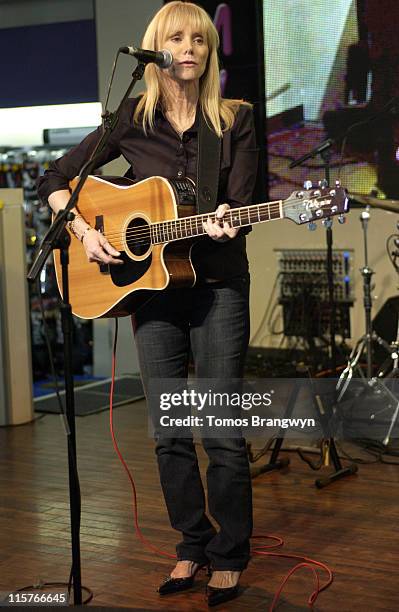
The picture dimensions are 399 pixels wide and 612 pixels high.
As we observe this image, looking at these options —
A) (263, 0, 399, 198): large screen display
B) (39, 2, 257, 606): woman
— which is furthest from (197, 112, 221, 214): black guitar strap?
(263, 0, 399, 198): large screen display

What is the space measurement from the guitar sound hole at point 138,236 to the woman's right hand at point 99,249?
64 mm

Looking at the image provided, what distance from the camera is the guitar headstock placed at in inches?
102

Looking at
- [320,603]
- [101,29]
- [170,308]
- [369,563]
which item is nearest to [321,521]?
[369,563]

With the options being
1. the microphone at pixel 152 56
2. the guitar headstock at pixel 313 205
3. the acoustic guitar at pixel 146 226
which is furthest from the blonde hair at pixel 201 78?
the guitar headstock at pixel 313 205

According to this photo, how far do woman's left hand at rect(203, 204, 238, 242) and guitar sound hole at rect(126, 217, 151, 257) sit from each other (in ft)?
0.99

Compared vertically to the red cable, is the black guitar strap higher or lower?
higher

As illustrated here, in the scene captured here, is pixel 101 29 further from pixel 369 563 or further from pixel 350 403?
pixel 369 563

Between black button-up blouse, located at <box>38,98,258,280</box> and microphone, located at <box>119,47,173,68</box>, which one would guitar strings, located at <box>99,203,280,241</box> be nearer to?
black button-up blouse, located at <box>38,98,258,280</box>

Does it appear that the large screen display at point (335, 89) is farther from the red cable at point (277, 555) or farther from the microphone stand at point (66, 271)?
the microphone stand at point (66, 271)

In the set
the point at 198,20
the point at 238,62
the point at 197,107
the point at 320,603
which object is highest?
the point at 238,62

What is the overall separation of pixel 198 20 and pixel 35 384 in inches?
208

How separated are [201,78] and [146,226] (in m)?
0.48

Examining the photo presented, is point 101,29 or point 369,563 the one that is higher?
point 101,29

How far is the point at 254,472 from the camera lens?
14.5ft
